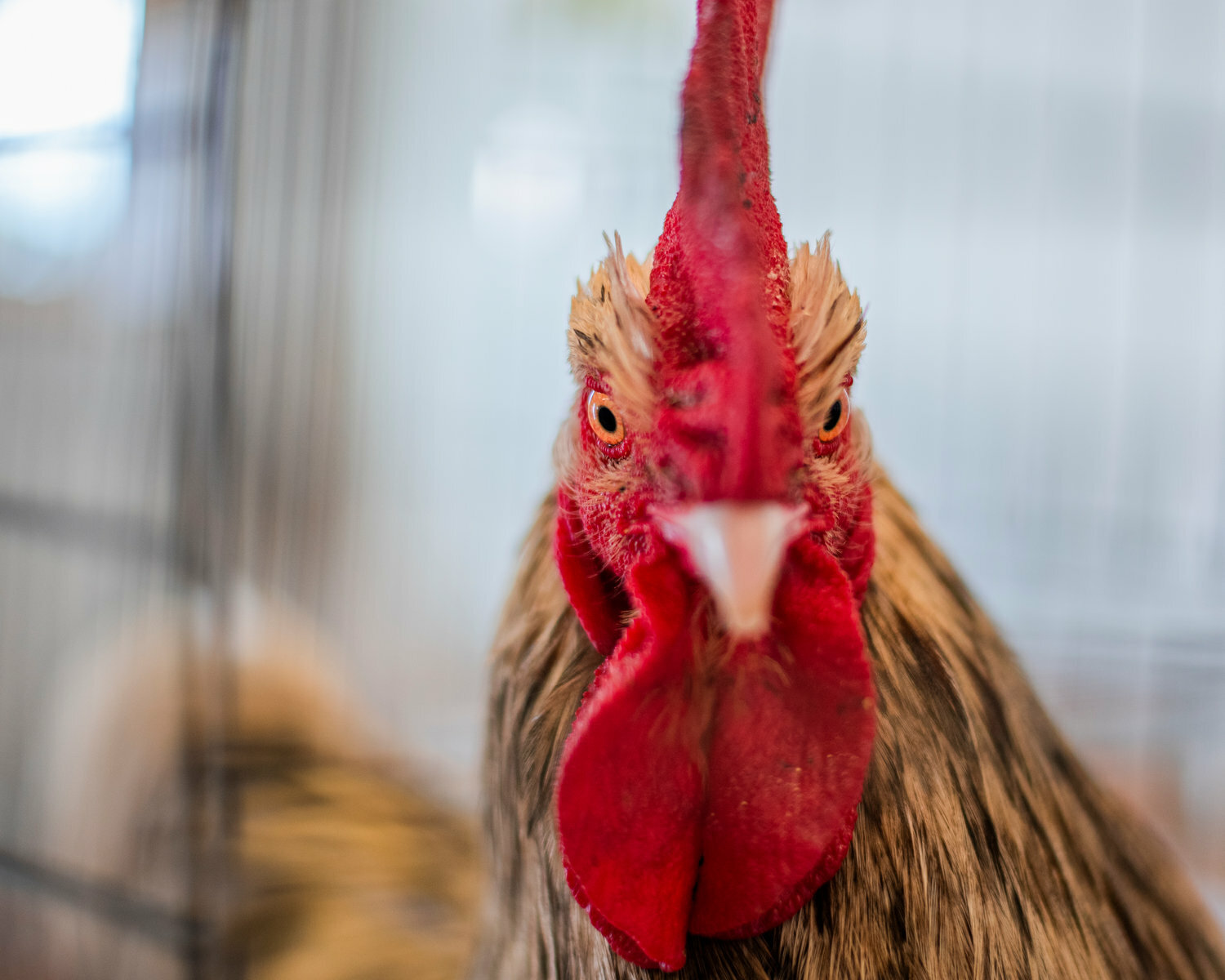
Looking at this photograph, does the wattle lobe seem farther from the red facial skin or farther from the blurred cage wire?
the blurred cage wire

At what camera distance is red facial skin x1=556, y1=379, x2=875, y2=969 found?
57cm

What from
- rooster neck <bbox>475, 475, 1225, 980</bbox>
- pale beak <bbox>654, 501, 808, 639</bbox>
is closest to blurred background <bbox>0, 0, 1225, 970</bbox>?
rooster neck <bbox>475, 475, 1225, 980</bbox>

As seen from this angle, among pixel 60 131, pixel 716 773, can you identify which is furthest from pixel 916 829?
A: pixel 60 131

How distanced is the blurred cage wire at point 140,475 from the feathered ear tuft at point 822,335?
3.13 feet

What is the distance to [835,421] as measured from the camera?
0.59 metres

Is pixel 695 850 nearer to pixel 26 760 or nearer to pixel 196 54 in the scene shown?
pixel 196 54

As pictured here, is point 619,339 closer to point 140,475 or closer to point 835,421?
point 835,421

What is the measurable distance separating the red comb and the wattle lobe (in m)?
0.12

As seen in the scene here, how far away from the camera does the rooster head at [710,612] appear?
55 cm

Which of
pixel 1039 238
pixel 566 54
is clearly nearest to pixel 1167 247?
pixel 1039 238

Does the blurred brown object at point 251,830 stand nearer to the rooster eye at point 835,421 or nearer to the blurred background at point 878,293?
the blurred background at point 878,293

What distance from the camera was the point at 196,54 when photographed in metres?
1.16

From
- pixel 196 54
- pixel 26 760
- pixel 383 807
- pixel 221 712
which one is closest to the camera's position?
pixel 196 54

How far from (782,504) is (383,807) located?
1.57 metres
